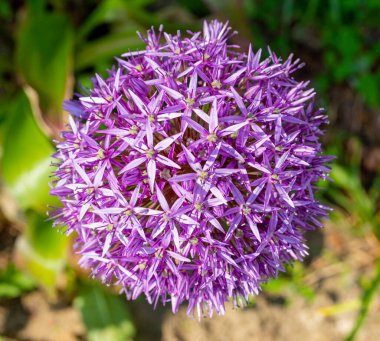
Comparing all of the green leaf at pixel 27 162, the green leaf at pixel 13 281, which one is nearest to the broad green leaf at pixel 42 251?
the green leaf at pixel 27 162

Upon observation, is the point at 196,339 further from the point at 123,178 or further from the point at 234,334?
the point at 123,178

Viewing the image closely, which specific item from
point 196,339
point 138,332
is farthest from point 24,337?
point 196,339

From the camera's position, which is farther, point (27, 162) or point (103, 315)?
point (103, 315)

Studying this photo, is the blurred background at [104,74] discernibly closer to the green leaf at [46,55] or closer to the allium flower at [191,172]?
the green leaf at [46,55]

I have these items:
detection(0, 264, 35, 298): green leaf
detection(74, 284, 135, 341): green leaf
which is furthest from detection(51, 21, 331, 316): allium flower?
detection(0, 264, 35, 298): green leaf

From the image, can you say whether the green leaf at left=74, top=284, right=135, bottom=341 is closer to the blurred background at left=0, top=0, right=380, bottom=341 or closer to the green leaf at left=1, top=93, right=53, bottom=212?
the blurred background at left=0, top=0, right=380, bottom=341

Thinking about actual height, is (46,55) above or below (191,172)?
above

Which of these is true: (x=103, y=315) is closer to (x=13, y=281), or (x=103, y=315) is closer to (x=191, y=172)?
(x=13, y=281)

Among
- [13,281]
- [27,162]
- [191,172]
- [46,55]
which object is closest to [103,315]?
[13,281]
